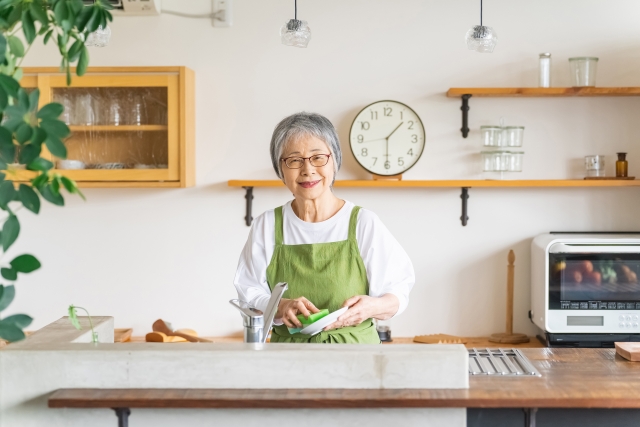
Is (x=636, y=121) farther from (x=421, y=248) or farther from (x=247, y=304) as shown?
(x=247, y=304)

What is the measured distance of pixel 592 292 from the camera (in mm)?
3188

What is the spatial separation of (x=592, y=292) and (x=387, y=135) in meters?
1.14

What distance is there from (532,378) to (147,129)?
220 cm

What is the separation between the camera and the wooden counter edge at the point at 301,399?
155 centimetres

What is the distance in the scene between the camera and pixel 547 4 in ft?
11.5

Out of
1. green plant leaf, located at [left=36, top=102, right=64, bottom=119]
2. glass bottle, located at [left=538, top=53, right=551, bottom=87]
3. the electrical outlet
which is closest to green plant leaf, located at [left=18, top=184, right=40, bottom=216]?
green plant leaf, located at [left=36, top=102, right=64, bottom=119]

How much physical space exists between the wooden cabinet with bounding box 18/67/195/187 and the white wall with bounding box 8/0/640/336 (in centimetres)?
25

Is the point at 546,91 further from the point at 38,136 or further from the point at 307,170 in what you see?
the point at 38,136

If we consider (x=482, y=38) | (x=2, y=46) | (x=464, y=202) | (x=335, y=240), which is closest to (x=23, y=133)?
(x=2, y=46)

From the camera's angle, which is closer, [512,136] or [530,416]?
[530,416]

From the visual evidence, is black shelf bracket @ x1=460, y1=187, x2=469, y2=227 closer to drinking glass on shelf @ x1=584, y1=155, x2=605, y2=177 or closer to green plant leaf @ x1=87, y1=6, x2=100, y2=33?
drinking glass on shelf @ x1=584, y1=155, x2=605, y2=177

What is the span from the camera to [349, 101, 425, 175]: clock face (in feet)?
11.5

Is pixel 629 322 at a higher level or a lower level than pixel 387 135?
lower

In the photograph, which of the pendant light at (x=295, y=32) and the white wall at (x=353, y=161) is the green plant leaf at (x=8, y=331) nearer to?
the pendant light at (x=295, y=32)
